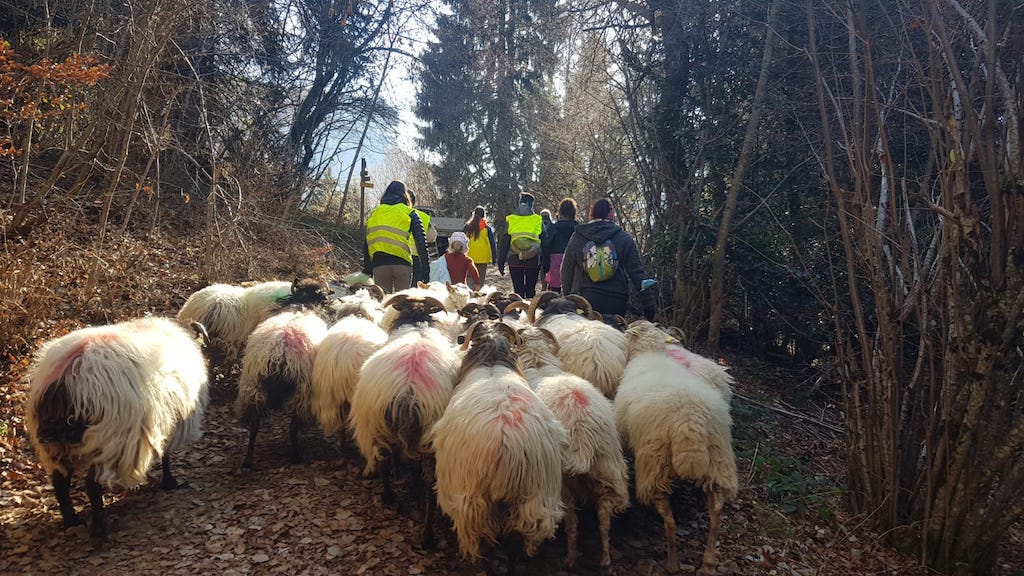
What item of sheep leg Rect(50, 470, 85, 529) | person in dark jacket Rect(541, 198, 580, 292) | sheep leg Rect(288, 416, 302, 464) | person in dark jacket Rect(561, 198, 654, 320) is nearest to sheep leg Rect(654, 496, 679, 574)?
person in dark jacket Rect(561, 198, 654, 320)

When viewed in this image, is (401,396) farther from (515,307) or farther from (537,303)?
(537,303)

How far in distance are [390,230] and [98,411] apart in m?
4.26

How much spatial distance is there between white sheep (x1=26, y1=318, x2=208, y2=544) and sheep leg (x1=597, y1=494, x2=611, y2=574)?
2.90 meters

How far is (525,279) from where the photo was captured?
10484 mm

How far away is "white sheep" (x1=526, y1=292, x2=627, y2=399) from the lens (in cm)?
514

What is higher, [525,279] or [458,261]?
[458,261]

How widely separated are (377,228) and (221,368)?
2.41 m

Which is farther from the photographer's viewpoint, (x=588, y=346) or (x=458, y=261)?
(x=458, y=261)

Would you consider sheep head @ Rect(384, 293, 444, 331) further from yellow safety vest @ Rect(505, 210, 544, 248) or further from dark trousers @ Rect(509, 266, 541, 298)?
dark trousers @ Rect(509, 266, 541, 298)

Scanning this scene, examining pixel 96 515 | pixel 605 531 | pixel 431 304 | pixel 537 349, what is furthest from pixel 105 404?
pixel 605 531

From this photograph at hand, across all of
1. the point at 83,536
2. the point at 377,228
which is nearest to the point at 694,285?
the point at 377,228

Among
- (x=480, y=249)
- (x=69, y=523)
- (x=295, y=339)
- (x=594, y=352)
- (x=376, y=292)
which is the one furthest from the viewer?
(x=480, y=249)

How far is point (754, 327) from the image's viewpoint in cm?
869

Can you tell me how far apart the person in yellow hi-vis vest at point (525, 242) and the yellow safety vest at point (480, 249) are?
20.1 inches
